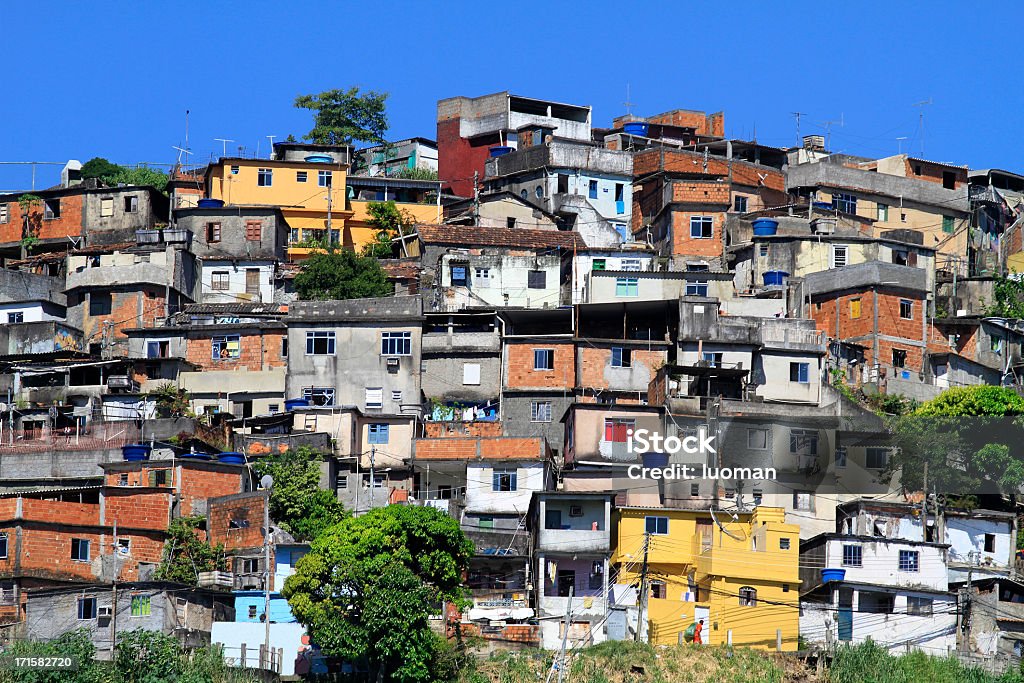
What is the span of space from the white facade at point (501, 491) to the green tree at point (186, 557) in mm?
8224

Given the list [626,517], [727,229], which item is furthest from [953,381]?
[626,517]

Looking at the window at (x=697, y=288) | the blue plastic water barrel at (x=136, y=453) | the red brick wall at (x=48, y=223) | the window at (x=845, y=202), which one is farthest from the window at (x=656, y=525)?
the red brick wall at (x=48, y=223)

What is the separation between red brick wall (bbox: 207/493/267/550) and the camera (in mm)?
46906

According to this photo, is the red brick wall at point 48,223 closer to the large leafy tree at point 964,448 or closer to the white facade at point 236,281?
the white facade at point 236,281

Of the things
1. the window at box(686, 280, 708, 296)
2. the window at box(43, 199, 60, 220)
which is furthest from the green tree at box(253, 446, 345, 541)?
the window at box(43, 199, 60, 220)

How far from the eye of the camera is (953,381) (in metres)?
61.7

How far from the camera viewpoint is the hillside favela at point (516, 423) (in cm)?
4431

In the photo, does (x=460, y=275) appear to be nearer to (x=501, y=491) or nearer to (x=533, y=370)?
(x=533, y=370)

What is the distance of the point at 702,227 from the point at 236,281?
62.7 feet

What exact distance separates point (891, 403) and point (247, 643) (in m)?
24.8

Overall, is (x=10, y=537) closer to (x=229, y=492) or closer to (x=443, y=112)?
(x=229, y=492)

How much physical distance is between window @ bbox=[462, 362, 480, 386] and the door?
52.3ft

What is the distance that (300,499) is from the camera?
49.0 metres

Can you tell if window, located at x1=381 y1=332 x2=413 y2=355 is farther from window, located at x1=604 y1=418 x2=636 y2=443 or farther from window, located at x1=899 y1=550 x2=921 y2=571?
window, located at x1=899 y1=550 x2=921 y2=571
